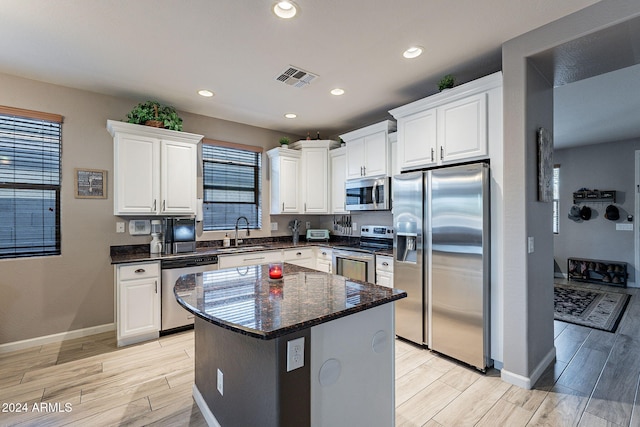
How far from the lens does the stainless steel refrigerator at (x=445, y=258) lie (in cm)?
261

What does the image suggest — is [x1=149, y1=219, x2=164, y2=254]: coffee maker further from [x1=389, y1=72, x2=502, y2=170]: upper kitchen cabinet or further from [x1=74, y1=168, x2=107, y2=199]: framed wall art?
[x1=389, y1=72, x2=502, y2=170]: upper kitchen cabinet

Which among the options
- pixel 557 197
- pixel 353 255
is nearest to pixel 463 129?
pixel 353 255

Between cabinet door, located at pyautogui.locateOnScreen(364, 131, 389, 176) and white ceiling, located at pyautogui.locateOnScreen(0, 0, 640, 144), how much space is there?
48 centimetres

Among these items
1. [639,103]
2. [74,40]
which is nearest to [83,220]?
[74,40]

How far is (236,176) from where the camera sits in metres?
4.68

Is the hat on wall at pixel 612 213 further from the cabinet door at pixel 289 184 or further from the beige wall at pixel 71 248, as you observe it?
the beige wall at pixel 71 248

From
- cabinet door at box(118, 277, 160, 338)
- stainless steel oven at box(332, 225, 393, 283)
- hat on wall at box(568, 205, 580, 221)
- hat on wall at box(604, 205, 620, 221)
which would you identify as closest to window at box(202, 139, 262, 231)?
cabinet door at box(118, 277, 160, 338)

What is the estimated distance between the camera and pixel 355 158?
13.9 ft

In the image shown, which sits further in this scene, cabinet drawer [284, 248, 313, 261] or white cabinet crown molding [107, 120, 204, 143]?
cabinet drawer [284, 248, 313, 261]

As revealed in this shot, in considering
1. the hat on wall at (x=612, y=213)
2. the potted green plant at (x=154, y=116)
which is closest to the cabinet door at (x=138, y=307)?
the potted green plant at (x=154, y=116)

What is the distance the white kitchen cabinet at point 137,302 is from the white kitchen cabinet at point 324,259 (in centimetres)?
220

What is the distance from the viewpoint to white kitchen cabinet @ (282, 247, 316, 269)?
4398mm

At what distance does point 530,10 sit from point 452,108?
933 mm

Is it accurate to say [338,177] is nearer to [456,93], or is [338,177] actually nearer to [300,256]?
[300,256]
